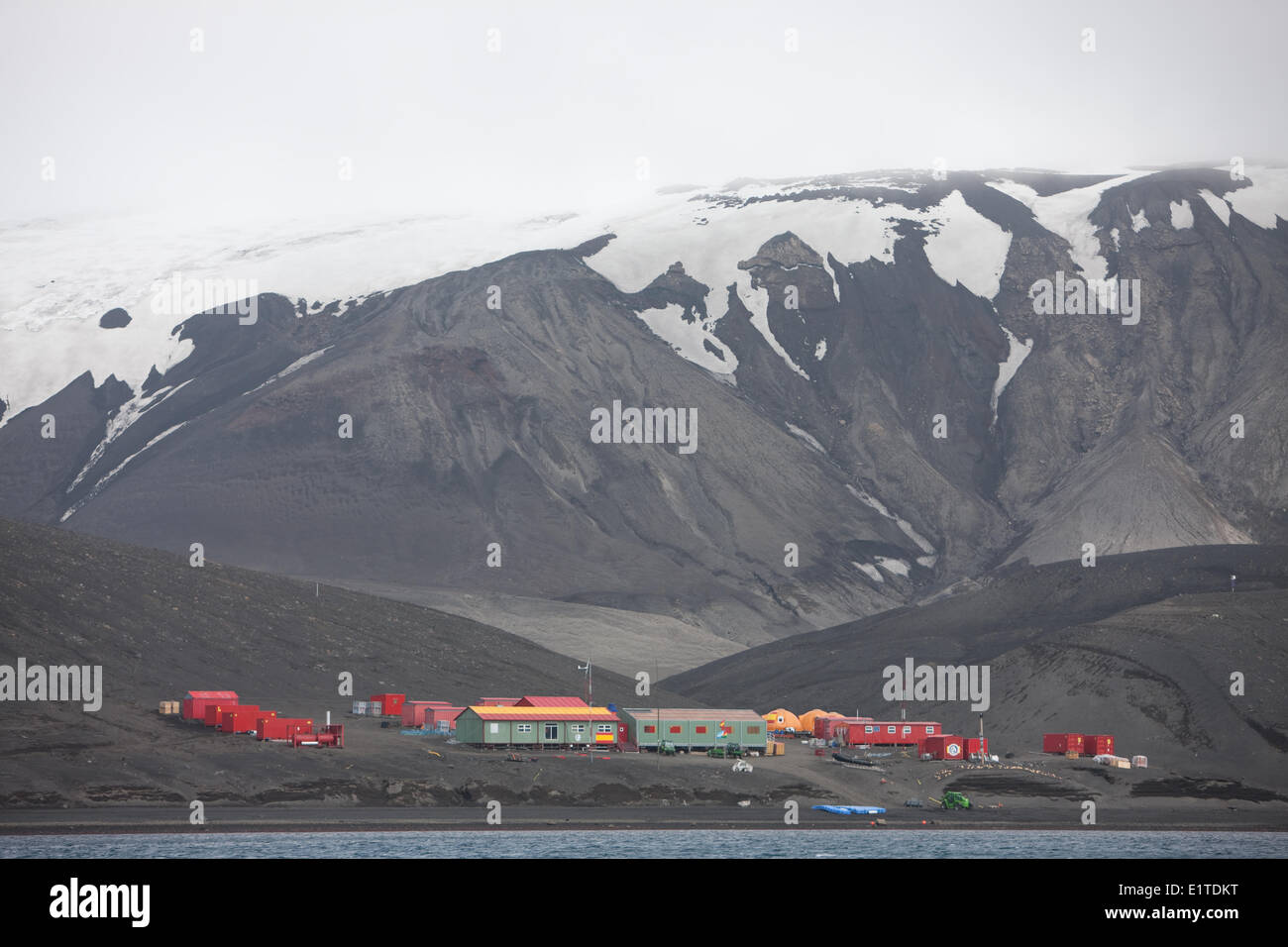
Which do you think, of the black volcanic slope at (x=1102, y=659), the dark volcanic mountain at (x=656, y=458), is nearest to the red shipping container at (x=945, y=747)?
the black volcanic slope at (x=1102, y=659)

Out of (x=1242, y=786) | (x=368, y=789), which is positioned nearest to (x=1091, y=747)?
(x=1242, y=786)

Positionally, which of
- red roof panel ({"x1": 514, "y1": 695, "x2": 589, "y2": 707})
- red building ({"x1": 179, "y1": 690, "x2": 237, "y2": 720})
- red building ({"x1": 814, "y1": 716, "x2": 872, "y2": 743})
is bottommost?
red building ({"x1": 814, "y1": 716, "x2": 872, "y2": 743})

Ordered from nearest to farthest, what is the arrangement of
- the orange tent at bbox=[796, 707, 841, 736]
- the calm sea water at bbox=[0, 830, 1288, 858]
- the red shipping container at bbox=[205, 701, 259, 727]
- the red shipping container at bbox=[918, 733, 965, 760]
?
the calm sea water at bbox=[0, 830, 1288, 858], the red shipping container at bbox=[205, 701, 259, 727], the red shipping container at bbox=[918, 733, 965, 760], the orange tent at bbox=[796, 707, 841, 736]

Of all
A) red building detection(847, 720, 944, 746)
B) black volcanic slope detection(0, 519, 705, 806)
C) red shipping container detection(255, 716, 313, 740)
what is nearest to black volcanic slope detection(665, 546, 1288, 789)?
red building detection(847, 720, 944, 746)

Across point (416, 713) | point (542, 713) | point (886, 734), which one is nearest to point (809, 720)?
point (886, 734)

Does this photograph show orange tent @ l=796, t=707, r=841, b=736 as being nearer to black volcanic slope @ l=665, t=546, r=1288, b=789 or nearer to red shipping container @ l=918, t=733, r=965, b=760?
black volcanic slope @ l=665, t=546, r=1288, b=789

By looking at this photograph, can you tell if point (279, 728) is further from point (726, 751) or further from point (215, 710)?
point (726, 751)

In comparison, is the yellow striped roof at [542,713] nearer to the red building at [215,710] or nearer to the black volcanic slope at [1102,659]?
the red building at [215,710]
